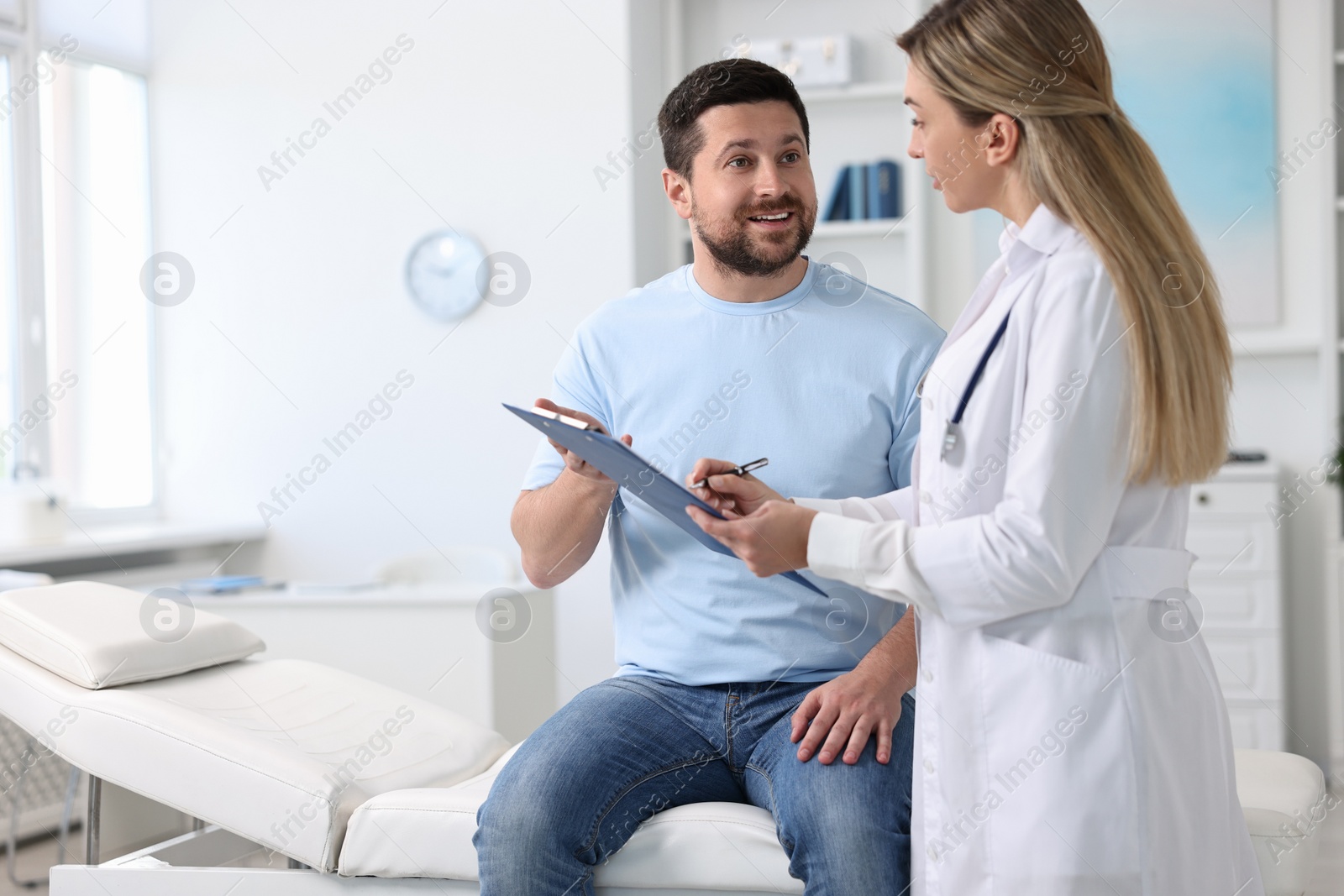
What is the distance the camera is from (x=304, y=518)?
4.72 m

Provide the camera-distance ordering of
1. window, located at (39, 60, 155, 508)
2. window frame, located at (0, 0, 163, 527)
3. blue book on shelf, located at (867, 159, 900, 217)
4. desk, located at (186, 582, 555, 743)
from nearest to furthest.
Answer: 1. desk, located at (186, 582, 555, 743)
2. blue book on shelf, located at (867, 159, 900, 217)
3. window frame, located at (0, 0, 163, 527)
4. window, located at (39, 60, 155, 508)

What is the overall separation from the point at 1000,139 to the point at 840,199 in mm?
3110

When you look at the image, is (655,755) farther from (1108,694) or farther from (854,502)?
(1108,694)

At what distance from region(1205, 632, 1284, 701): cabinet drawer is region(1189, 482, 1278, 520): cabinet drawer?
1.23 feet

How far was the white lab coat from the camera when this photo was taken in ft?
3.80

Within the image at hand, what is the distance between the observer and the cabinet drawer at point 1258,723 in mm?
3605

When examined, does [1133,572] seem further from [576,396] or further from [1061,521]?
[576,396]

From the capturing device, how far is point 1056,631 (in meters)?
1.20

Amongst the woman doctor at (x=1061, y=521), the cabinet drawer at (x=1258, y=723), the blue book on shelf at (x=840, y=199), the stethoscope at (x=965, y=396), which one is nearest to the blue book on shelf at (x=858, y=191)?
the blue book on shelf at (x=840, y=199)

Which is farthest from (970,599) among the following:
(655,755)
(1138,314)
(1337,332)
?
(1337,332)

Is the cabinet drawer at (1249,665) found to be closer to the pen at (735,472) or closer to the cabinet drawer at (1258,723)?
the cabinet drawer at (1258,723)

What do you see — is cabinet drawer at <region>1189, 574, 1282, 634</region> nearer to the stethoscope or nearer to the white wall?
the white wall

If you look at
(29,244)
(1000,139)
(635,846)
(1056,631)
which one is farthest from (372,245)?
(1056,631)

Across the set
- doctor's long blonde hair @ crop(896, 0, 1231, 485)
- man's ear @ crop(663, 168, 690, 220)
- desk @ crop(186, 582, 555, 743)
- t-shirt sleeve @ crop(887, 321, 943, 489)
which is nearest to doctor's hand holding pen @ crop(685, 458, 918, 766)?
t-shirt sleeve @ crop(887, 321, 943, 489)
